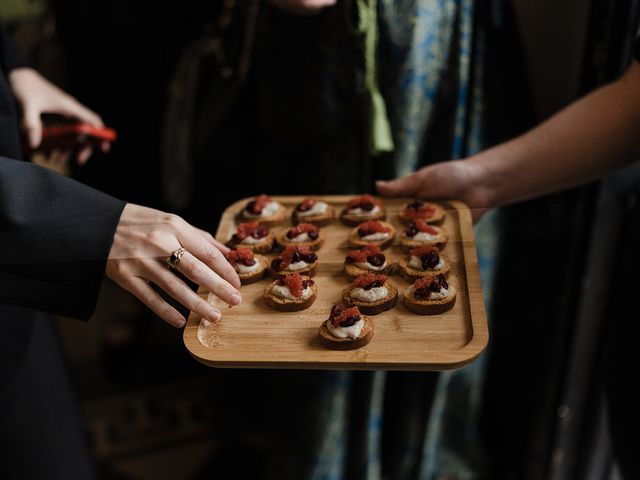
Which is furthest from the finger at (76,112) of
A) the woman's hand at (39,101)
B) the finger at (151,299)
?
the finger at (151,299)

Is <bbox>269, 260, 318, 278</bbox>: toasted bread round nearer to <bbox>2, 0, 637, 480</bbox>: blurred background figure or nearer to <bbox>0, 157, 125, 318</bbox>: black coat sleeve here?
<bbox>2, 0, 637, 480</bbox>: blurred background figure

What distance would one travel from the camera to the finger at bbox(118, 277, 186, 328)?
98cm

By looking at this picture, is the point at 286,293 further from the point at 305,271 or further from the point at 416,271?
the point at 416,271

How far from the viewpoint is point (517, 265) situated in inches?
67.0

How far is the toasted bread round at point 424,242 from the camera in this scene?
1162 mm

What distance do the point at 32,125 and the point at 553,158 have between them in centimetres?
103

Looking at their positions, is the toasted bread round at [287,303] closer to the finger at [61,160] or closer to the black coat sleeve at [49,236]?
the black coat sleeve at [49,236]

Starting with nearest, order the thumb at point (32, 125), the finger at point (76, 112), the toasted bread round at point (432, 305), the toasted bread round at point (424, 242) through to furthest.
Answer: the toasted bread round at point (432, 305)
the toasted bread round at point (424, 242)
the thumb at point (32, 125)
the finger at point (76, 112)

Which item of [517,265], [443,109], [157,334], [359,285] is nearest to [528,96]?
[443,109]

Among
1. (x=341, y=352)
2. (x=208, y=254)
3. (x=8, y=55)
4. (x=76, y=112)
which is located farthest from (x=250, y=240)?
(x=8, y=55)

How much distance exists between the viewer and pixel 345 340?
0.99m

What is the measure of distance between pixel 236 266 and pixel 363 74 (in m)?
0.54

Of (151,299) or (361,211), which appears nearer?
(151,299)

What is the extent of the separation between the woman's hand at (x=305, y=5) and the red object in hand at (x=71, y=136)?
458 mm
